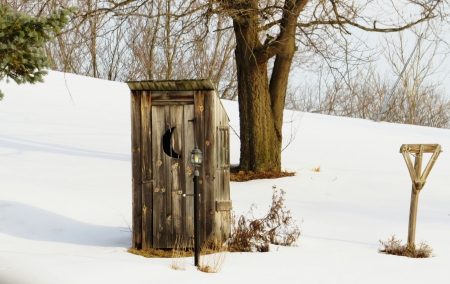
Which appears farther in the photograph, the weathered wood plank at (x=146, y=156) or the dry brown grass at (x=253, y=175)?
the dry brown grass at (x=253, y=175)

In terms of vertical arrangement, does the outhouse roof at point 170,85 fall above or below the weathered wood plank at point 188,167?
above

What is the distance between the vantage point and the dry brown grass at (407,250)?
8312mm

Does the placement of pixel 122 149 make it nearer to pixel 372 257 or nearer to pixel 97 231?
pixel 97 231

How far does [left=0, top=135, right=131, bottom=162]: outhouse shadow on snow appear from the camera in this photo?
14.9 metres

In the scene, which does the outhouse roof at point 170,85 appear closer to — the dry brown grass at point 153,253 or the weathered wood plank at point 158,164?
the weathered wood plank at point 158,164

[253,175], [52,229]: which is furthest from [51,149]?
[52,229]

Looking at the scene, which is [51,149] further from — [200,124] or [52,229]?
[200,124]

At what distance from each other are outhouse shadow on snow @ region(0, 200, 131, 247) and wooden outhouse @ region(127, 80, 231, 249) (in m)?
0.91

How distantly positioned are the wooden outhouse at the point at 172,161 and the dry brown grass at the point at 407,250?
8.05 feet

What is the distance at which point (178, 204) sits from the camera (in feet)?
25.1

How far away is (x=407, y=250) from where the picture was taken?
8383mm

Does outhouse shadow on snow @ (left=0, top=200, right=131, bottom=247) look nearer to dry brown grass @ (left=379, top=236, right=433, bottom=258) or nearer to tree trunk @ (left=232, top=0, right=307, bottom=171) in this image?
dry brown grass @ (left=379, top=236, right=433, bottom=258)

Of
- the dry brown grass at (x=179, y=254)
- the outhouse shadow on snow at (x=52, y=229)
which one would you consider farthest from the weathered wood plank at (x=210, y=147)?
the outhouse shadow on snow at (x=52, y=229)

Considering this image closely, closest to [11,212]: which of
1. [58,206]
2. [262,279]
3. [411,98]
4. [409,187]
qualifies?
[58,206]
